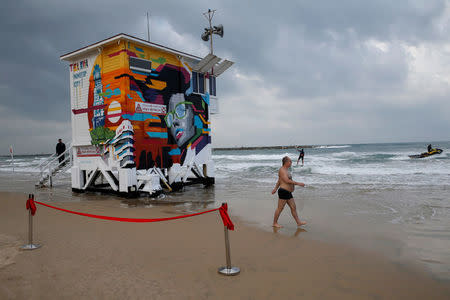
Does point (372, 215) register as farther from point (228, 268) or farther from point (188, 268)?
point (188, 268)

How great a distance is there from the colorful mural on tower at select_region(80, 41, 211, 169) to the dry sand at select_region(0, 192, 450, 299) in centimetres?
551

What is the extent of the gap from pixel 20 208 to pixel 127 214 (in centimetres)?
394

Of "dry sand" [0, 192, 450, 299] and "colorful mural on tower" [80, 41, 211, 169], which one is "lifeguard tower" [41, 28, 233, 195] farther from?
"dry sand" [0, 192, 450, 299]

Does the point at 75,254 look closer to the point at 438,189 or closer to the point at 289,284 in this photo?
the point at 289,284

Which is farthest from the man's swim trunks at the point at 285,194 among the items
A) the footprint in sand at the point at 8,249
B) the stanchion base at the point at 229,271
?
the footprint in sand at the point at 8,249

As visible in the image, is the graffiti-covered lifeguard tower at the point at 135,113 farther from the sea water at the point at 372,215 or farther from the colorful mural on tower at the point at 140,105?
the sea water at the point at 372,215

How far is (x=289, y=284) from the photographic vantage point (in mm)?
4227

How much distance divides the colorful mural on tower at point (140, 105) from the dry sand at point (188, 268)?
18.1 ft

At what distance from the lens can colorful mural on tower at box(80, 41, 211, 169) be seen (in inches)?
475

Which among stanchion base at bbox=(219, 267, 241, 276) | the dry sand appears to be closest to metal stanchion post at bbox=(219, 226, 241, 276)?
stanchion base at bbox=(219, 267, 241, 276)

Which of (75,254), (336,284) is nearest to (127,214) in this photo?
(75,254)

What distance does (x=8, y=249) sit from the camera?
18.8 ft

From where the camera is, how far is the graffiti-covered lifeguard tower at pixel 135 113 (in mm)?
12125

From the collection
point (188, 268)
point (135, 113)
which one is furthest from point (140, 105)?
point (188, 268)
